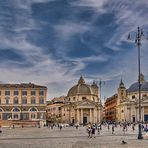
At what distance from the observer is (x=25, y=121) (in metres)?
102

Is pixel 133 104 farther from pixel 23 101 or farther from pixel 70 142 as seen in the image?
pixel 70 142

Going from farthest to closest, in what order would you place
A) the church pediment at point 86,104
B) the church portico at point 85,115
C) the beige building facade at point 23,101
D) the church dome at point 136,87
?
the church dome at point 136,87
the church portico at point 85,115
the church pediment at point 86,104
the beige building facade at point 23,101

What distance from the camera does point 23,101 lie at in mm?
111000

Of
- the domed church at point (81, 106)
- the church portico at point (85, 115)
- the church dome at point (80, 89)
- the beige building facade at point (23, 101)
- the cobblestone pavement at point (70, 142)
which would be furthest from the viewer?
the church dome at point (80, 89)

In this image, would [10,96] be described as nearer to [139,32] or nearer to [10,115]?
[10,115]

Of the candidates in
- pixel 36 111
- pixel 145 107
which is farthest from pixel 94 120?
pixel 36 111

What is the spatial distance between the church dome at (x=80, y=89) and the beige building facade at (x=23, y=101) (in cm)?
3901

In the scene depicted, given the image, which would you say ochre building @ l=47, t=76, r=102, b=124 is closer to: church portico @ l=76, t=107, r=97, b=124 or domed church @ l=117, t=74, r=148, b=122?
church portico @ l=76, t=107, r=97, b=124

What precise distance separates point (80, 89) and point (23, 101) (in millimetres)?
42109

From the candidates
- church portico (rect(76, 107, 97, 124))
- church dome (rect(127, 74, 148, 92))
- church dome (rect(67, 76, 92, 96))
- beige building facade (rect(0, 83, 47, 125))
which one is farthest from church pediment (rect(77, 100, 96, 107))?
beige building facade (rect(0, 83, 47, 125))

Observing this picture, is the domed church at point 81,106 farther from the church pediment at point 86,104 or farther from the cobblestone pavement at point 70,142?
the cobblestone pavement at point 70,142

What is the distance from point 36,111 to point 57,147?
274ft

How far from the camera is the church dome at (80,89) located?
149m

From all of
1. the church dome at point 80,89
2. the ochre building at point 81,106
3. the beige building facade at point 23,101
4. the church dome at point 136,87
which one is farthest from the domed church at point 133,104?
the beige building facade at point 23,101
